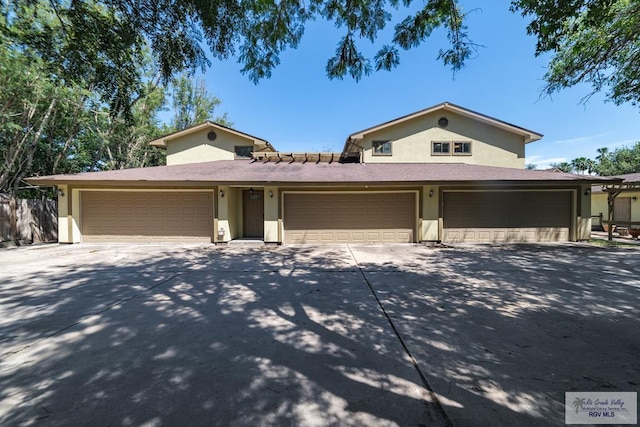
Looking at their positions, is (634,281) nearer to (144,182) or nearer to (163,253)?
(163,253)

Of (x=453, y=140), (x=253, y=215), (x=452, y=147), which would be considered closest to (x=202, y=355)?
(x=253, y=215)

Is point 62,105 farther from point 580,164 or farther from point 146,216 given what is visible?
point 580,164

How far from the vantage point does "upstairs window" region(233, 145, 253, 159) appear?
48.9 ft

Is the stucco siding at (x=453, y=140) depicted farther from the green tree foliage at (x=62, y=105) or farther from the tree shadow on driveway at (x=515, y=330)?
the green tree foliage at (x=62, y=105)

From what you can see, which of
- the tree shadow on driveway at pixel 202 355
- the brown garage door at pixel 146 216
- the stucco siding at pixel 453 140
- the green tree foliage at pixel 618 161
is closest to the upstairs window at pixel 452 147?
the stucco siding at pixel 453 140

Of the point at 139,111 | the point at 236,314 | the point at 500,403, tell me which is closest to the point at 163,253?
the point at 236,314

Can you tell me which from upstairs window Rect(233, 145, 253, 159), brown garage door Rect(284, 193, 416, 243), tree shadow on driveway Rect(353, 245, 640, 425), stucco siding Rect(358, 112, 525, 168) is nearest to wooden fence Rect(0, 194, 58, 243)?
upstairs window Rect(233, 145, 253, 159)

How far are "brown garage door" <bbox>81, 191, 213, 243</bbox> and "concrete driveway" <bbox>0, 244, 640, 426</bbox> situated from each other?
459cm

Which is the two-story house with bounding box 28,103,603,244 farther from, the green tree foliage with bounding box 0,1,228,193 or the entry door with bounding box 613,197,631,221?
the entry door with bounding box 613,197,631,221

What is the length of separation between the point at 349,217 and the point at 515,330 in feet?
25.3

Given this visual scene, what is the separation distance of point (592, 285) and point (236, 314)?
674 centimetres

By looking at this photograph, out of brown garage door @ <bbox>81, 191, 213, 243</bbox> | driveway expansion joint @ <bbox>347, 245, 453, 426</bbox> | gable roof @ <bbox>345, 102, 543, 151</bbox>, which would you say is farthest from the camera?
gable roof @ <bbox>345, 102, 543, 151</bbox>

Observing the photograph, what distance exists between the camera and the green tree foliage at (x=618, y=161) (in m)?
31.2

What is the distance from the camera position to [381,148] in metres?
13.6
